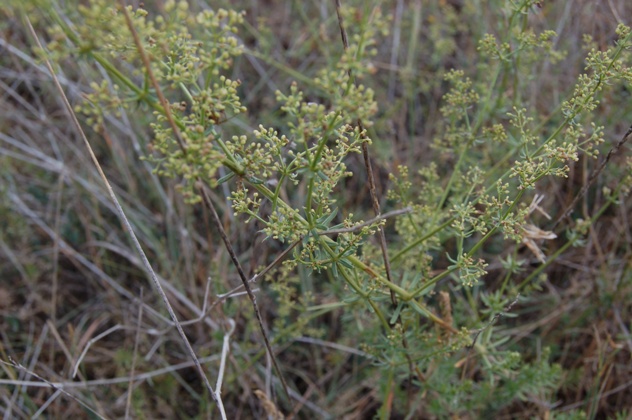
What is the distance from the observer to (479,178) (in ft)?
7.38

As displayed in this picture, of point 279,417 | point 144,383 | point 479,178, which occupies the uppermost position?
point 479,178

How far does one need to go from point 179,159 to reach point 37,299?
2.68 m

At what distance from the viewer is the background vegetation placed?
218 centimetres

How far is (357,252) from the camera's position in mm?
2924

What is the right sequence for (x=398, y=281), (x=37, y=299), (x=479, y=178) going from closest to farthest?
(x=479, y=178) < (x=398, y=281) < (x=37, y=299)

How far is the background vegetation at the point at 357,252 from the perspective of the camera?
2.18m

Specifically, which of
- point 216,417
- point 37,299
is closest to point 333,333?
point 216,417

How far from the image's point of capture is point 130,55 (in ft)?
4.22

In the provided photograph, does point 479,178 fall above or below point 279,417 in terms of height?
above

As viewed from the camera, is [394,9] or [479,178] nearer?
[479,178]

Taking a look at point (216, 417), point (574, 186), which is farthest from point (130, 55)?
point (574, 186)

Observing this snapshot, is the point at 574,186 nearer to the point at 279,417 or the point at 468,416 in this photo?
the point at 468,416

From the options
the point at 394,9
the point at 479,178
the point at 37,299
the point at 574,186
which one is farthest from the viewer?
the point at 394,9

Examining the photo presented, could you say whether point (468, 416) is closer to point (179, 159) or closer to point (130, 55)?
point (179, 159)
